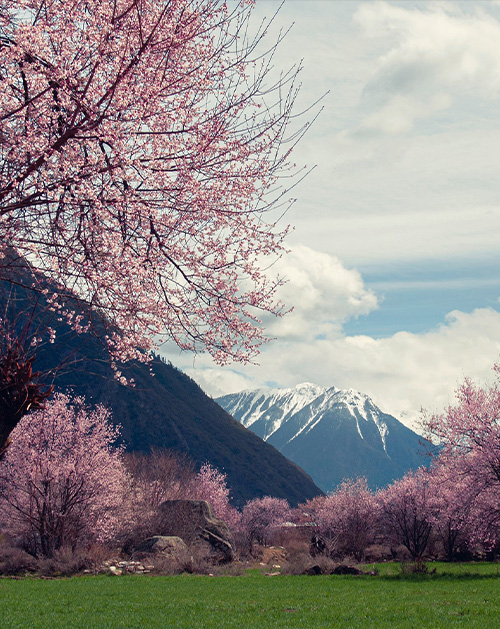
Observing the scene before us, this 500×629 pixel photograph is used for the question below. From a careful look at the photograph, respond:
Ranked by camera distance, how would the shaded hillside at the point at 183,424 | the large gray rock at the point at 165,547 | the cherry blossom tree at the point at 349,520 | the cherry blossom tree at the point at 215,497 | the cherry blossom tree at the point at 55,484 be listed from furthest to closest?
1. the shaded hillside at the point at 183,424
2. the cherry blossom tree at the point at 215,497
3. the cherry blossom tree at the point at 349,520
4. the large gray rock at the point at 165,547
5. the cherry blossom tree at the point at 55,484

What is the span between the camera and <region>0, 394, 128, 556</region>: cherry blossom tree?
31.5 meters

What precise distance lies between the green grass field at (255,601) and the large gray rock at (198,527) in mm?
9344

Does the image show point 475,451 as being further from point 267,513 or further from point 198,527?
point 267,513

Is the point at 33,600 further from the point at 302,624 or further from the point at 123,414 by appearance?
the point at 123,414

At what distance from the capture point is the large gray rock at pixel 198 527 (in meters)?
36.8

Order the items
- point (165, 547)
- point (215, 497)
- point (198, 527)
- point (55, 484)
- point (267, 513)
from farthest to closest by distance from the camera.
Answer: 1. point (267, 513)
2. point (215, 497)
3. point (198, 527)
4. point (165, 547)
5. point (55, 484)

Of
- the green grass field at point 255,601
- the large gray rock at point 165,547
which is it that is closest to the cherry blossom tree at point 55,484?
the large gray rock at point 165,547

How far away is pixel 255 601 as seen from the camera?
1888 cm

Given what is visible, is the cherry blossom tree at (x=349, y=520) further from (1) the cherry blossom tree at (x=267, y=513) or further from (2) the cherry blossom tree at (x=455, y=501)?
(1) the cherry blossom tree at (x=267, y=513)

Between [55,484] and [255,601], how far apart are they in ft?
58.2

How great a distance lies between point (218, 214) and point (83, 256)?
237 centimetres

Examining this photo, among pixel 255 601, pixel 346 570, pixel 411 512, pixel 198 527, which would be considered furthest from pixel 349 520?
pixel 255 601

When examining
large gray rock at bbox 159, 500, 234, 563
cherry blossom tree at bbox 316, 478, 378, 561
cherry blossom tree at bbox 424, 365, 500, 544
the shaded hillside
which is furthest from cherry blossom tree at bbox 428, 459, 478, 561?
the shaded hillside

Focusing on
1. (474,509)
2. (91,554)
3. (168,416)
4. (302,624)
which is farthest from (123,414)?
(302,624)
